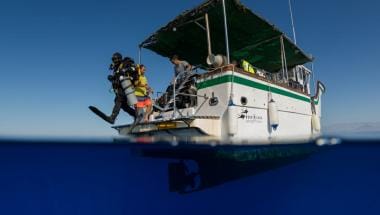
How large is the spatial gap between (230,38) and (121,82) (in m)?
5.75

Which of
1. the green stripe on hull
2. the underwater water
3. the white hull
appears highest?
the green stripe on hull

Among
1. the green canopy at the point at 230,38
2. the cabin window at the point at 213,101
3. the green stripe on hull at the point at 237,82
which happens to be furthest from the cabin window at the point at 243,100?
the green canopy at the point at 230,38

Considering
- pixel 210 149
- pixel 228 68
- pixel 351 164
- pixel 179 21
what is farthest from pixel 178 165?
pixel 351 164

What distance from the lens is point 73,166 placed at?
17.0 m

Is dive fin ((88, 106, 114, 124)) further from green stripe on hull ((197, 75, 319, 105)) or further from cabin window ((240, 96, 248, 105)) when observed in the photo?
cabin window ((240, 96, 248, 105))

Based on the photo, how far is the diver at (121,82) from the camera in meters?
7.18

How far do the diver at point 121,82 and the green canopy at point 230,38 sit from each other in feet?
10.2

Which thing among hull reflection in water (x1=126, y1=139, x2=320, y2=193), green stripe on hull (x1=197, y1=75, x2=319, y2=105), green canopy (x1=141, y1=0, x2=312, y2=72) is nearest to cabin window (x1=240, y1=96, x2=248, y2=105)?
green stripe on hull (x1=197, y1=75, x2=319, y2=105)

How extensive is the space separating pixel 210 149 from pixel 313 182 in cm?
2271

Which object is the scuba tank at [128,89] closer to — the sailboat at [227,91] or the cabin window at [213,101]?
the sailboat at [227,91]

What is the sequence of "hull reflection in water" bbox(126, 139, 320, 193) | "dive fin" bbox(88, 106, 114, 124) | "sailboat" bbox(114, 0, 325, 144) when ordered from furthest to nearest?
"hull reflection in water" bbox(126, 139, 320, 193) → "sailboat" bbox(114, 0, 325, 144) → "dive fin" bbox(88, 106, 114, 124)

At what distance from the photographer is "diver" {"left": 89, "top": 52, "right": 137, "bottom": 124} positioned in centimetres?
718

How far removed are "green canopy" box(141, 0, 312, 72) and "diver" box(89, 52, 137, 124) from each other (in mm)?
3112

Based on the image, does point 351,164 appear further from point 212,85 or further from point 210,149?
point 212,85
